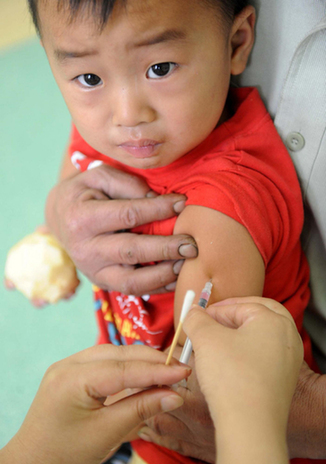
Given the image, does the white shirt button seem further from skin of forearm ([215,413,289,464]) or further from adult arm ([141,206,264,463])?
skin of forearm ([215,413,289,464])

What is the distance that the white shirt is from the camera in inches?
27.8

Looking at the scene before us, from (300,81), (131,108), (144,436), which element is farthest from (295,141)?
(144,436)

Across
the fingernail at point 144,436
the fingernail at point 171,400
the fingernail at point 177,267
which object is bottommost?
the fingernail at point 144,436

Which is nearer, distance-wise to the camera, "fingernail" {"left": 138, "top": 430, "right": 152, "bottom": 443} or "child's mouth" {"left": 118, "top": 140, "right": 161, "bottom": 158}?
"child's mouth" {"left": 118, "top": 140, "right": 161, "bottom": 158}

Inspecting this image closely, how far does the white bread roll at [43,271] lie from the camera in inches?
41.9

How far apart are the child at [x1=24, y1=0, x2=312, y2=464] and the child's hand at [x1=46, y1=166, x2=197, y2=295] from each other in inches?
1.7

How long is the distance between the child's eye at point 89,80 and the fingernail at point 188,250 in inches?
11.7

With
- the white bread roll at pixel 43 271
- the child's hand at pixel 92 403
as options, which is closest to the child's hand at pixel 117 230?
the white bread roll at pixel 43 271

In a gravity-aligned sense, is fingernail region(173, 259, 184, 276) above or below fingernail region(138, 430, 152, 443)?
above

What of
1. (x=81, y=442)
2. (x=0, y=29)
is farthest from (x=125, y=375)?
(x=0, y=29)

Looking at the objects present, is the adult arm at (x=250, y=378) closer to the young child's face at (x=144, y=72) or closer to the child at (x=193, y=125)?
the child at (x=193, y=125)

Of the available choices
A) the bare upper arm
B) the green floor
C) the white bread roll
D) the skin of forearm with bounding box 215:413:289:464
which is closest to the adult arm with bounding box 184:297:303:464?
the skin of forearm with bounding box 215:413:289:464

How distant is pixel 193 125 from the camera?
725 mm

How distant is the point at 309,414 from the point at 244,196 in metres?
0.38
